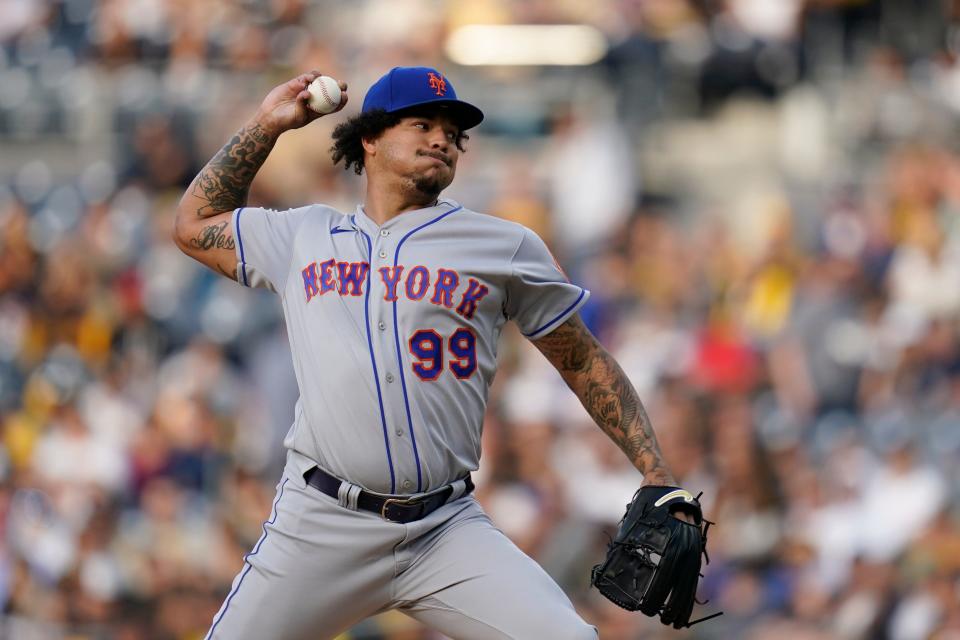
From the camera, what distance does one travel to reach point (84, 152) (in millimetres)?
10484

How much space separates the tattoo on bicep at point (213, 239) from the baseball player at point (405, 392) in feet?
0.17

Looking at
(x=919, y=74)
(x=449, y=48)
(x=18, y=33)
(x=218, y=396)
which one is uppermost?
(x=919, y=74)

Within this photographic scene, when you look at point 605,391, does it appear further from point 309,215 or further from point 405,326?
point 309,215

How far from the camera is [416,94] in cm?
380

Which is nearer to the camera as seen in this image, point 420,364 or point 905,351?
point 420,364

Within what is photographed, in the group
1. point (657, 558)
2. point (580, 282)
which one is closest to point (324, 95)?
point (657, 558)

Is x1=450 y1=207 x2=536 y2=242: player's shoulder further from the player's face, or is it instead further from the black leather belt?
the black leather belt

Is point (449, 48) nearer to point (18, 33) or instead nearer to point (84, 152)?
A: point (84, 152)

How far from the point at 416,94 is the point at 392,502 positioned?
1040mm

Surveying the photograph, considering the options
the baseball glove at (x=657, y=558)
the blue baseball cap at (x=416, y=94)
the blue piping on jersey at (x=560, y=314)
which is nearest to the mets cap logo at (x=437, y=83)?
the blue baseball cap at (x=416, y=94)

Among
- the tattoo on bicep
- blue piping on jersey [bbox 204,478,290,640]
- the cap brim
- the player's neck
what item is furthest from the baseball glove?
the tattoo on bicep

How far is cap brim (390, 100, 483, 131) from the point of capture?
379cm

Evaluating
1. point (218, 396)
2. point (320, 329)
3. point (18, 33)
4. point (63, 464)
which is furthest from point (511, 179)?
point (320, 329)

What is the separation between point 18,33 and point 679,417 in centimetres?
638
